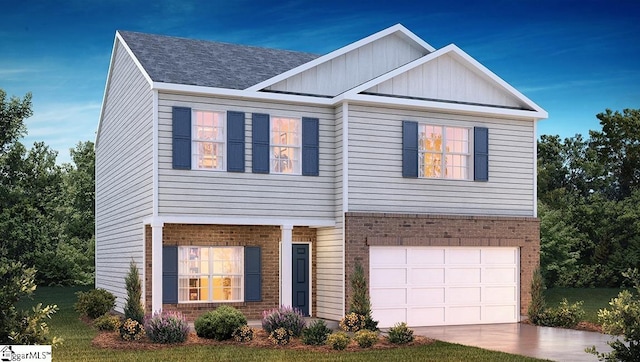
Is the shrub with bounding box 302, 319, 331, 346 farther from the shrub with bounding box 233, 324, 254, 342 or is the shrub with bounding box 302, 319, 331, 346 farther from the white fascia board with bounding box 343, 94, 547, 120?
the white fascia board with bounding box 343, 94, 547, 120

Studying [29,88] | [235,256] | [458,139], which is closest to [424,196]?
[458,139]

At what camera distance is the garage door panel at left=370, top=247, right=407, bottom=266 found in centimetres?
2081

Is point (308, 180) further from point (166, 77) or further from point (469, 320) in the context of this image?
point (469, 320)

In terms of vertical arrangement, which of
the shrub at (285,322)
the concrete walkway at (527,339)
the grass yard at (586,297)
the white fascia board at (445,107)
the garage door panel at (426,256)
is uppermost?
the white fascia board at (445,107)

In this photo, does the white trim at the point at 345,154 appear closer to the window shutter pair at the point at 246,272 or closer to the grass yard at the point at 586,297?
the window shutter pair at the point at 246,272

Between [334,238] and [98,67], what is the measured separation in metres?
17.1

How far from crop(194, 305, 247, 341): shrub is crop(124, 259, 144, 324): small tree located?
155 centimetres

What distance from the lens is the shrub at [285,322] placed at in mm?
17062

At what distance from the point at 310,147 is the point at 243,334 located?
6.08m

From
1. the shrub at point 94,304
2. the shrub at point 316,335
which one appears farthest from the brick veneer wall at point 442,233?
the shrub at point 94,304

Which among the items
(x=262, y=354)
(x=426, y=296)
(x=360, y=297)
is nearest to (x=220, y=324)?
(x=262, y=354)

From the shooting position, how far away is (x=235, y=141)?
20.1m

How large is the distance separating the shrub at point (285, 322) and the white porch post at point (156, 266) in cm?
321

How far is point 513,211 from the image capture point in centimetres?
2283
